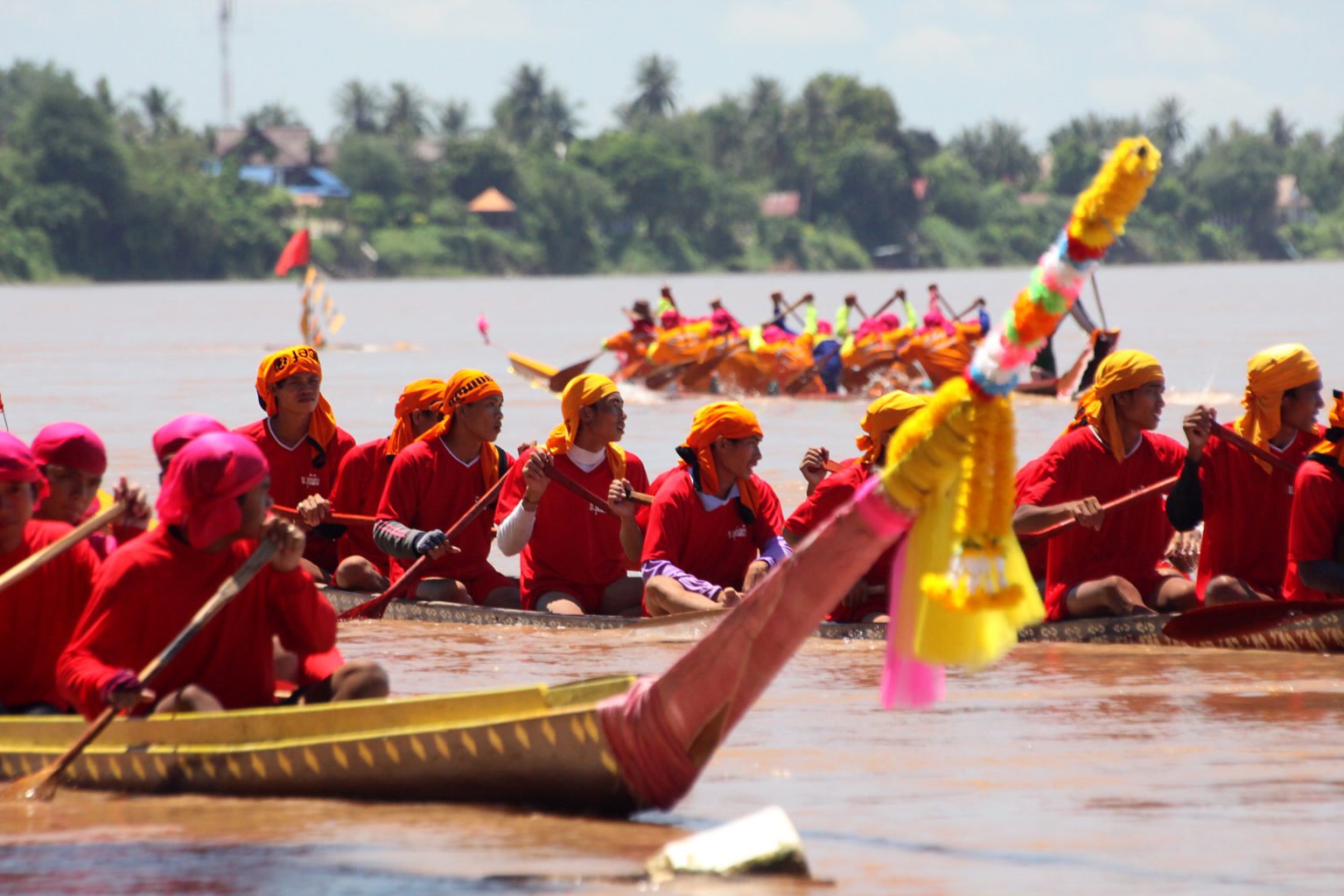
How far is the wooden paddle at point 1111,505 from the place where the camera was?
346 inches

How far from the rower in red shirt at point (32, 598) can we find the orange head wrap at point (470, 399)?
3.16m

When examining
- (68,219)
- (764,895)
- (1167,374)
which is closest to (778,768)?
(764,895)

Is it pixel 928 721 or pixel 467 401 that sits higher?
pixel 467 401

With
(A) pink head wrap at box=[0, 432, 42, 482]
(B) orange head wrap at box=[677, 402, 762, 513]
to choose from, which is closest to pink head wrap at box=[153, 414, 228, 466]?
(A) pink head wrap at box=[0, 432, 42, 482]

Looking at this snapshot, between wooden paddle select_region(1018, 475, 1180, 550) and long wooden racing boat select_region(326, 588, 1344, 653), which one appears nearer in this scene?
long wooden racing boat select_region(326, 588, 1344, 653)

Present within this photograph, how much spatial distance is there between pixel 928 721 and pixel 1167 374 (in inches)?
1011

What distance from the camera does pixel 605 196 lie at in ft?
346

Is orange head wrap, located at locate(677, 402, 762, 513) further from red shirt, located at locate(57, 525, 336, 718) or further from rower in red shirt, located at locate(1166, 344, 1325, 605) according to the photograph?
red shirt, located at locate(57, 525, 336, 718)

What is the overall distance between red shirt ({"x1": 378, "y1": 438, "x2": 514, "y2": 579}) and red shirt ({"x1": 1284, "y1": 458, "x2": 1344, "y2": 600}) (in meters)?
3.49

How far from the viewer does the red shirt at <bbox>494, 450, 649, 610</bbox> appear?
31.2 feet

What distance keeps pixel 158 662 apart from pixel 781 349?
21.1 metres

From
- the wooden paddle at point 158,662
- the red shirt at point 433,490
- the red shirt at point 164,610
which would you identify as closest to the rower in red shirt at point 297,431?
the red shirt at point 433,490

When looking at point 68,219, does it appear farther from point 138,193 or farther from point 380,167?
point 380,167

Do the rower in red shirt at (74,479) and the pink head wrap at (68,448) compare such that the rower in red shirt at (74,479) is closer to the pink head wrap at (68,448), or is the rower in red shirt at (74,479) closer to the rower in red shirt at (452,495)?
the pink head wrap at (68,448)
